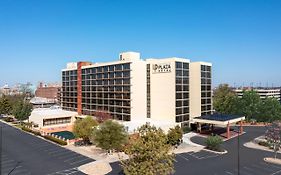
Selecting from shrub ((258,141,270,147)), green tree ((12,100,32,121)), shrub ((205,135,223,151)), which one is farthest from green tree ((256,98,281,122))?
green tree ((12,100,32,121))

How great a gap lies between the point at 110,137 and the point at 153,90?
92.2 feet

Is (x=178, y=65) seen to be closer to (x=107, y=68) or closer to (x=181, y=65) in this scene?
(x=181, y=65)

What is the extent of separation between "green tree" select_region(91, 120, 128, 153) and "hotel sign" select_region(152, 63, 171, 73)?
1031 inches

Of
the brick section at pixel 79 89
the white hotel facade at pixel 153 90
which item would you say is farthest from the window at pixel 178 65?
the brick section at pixel 79 89

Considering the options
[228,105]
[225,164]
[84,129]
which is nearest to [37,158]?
[84,129]

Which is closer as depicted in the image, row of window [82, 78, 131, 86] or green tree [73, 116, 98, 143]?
green tree [73, 116, 98, 143]

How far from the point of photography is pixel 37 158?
1801 inches

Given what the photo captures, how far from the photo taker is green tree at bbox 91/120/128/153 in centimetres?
4653

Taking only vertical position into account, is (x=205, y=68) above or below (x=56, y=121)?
above

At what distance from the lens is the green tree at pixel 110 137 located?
46.5 metres

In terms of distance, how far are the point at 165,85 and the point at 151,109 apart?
8.72m

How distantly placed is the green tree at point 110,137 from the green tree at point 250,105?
54746mm

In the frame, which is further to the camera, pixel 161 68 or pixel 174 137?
pixel 161 68

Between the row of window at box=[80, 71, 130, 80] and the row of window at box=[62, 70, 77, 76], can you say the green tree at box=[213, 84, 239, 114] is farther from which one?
the row of window at box=[62, 70, 77, 76]
